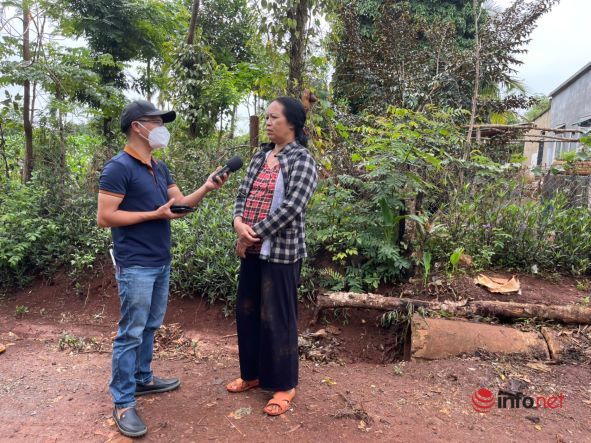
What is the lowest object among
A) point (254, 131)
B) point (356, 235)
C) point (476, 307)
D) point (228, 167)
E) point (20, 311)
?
point (20, 311)

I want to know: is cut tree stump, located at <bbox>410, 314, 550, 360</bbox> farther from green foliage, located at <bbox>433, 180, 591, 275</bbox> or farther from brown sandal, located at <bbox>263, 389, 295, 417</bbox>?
brown sandal, located at <bbox>263, 389, 295, 417</bbox>

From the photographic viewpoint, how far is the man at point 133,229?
2346 mm

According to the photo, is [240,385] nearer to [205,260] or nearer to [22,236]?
[205,260]

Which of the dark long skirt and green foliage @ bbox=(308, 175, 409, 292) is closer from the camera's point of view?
the dark long skirt

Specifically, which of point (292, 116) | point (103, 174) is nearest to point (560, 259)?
point (292, 116)

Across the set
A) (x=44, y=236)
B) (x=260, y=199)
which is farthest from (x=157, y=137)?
(x=44, y=236)

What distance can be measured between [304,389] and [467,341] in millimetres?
1438

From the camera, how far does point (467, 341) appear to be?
3.44 m

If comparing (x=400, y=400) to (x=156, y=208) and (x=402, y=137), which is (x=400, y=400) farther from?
(x=402, y=137)

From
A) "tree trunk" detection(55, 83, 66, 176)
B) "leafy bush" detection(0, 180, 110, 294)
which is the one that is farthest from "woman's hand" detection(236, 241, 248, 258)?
"tree trunk" detection(55, 83, 66, 176)

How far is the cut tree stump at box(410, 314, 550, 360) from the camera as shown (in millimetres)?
Answer: 3404

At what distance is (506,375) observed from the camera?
10.1ft

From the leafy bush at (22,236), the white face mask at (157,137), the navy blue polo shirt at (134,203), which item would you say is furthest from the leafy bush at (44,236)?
the white face mask at (157,137)

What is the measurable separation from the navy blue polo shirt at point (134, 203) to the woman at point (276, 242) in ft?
1.60
